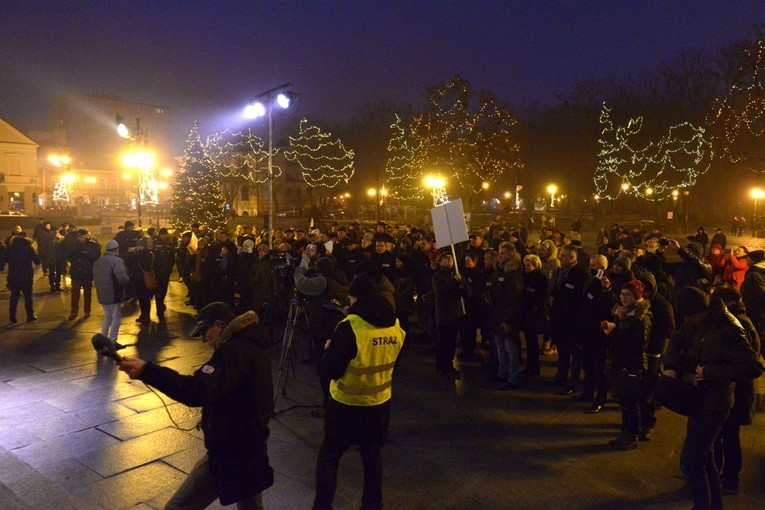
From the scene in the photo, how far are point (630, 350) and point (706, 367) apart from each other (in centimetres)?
155

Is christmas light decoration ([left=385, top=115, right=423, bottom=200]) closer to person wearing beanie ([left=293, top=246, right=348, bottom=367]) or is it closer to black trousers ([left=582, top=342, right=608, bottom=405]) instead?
black trousers ([left=582, top=342, right=608, bottom=405])

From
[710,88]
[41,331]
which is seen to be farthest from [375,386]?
[710,88]

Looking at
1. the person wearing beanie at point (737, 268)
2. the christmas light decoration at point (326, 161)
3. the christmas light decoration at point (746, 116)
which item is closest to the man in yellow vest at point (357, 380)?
the person wearing beanie at point (737, 268)

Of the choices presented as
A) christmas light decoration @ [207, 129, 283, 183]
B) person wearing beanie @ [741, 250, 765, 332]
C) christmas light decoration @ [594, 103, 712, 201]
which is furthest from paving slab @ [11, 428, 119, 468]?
christmas light decoration @ [594, 103, 712, 201]

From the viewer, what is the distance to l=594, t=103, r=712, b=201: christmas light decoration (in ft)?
165

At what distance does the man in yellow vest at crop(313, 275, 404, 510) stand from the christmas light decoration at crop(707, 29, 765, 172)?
36328 millimetres

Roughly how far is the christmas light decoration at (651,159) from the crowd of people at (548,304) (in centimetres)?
3930

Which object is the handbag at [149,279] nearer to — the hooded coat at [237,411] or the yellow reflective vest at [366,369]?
the yellow reflective vest at [366,369]

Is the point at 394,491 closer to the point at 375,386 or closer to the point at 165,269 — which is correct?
the point at 375,386

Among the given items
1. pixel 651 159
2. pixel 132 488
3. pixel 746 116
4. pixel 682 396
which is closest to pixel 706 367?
pixel 682 396

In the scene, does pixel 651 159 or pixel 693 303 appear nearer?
pixel 693 303

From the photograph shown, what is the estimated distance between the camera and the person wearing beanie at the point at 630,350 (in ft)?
20.0

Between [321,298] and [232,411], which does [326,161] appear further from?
[232,411]

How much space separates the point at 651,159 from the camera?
50906 mm
